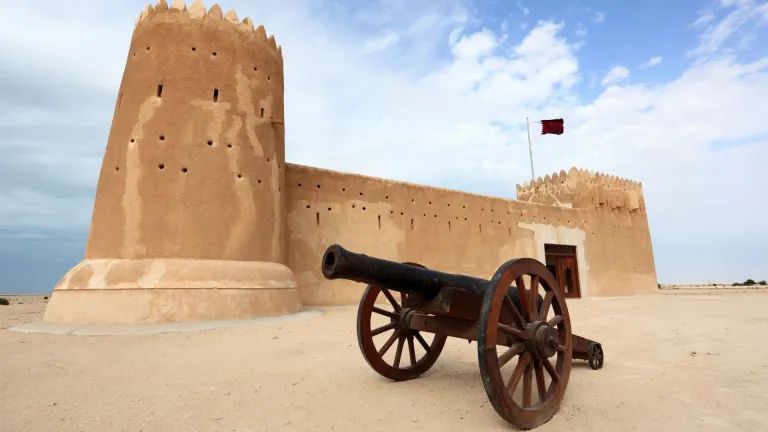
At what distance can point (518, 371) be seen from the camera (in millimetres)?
2643

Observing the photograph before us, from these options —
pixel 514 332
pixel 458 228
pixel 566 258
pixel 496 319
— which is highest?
pixel 458 228

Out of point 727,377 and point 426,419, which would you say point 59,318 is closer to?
point 426,419

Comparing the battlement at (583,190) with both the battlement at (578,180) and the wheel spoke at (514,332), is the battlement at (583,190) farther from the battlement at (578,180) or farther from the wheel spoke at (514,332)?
the wheel spoke at (514,332)

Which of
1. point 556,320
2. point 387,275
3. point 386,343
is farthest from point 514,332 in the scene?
point 386,343

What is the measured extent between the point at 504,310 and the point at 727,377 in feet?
7.39

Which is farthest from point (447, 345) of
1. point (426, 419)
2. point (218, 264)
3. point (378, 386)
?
point (218, 264)

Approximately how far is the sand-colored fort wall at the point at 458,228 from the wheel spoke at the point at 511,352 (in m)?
8.50

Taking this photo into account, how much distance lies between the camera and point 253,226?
8.73m

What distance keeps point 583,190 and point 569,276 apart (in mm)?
3817

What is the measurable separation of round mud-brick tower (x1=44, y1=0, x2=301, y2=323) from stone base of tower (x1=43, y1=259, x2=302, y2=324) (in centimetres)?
2

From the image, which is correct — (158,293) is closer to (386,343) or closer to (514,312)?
(386,343)

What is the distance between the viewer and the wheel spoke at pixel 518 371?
2534mm

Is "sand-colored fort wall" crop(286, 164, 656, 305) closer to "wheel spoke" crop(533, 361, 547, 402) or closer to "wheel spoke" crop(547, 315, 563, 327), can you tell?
"wheel spoke" crop(547, 315, 563, 327)

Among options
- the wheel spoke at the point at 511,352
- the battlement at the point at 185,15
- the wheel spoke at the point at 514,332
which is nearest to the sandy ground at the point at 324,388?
the wheel spoke at the point at 511,352
